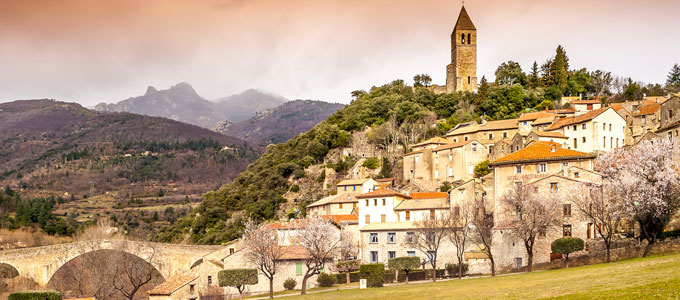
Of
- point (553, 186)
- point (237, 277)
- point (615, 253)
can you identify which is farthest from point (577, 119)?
point (237, 277)

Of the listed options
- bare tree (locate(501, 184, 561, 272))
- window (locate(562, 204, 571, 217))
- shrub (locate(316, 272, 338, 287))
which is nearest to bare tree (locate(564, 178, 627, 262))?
window (locate(562, 204, 571, 217))

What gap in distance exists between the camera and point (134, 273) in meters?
75.1

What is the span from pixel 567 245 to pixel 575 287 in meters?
19.3

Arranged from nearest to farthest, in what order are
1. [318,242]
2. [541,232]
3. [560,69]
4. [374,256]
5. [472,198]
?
[541,232] < [318,242] < [374,256] < [472,198] < [560,69]

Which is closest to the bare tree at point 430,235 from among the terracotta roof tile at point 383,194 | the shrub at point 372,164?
the terracotta roof tile at point 383,194

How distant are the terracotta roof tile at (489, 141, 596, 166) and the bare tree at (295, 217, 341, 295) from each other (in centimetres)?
1665

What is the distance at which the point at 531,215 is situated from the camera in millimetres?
54031

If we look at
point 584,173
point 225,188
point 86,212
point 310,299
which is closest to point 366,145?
point 225,188

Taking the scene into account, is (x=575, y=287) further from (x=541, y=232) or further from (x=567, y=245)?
(x=541, y=232)

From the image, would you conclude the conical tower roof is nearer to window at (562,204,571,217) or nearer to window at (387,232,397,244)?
window at (387,232,397,244)

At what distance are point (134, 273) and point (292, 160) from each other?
3853 centimetres

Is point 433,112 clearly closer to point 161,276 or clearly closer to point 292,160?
point 292,160

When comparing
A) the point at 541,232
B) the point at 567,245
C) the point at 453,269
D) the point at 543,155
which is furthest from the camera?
the point at 543,155

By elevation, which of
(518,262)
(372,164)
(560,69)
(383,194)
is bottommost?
(518,262)
